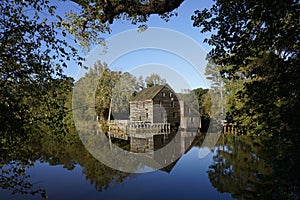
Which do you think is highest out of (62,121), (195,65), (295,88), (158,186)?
(195,65)

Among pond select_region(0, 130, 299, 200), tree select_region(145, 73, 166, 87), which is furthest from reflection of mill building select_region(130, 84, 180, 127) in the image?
pond select_region(0, 130, 299, 200)

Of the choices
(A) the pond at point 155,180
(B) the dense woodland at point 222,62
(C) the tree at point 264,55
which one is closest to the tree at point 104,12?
(B) the dense woodland at point 222,62

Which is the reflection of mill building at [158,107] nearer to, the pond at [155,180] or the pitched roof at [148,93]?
the pitched roof at [148,93]

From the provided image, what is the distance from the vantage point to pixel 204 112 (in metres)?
34.0

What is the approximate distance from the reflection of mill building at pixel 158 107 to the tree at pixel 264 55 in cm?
2591

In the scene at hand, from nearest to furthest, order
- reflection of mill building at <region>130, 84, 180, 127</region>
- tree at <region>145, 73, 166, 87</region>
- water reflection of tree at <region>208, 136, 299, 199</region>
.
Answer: water reflection of tree at <region>208, 136, 299, 199</region> < reflection of mill building at <region>130, 84, 180, 127</region> < tree at <region>145, 73, 166, 87</region>

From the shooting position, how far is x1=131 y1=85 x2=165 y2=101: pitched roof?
99.8ft

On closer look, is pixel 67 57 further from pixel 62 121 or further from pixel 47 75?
pixel 62 121

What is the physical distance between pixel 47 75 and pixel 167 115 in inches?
1100

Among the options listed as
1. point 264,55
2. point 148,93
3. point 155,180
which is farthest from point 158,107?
point 264,55

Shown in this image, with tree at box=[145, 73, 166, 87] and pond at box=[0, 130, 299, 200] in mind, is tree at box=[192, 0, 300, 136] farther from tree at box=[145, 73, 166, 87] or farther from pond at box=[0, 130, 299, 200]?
tree at box=[145, 73, 166, 87]

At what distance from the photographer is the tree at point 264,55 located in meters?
3.09

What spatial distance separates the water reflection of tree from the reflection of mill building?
52.1ft

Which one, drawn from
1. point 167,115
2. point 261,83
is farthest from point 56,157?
point 167,115
